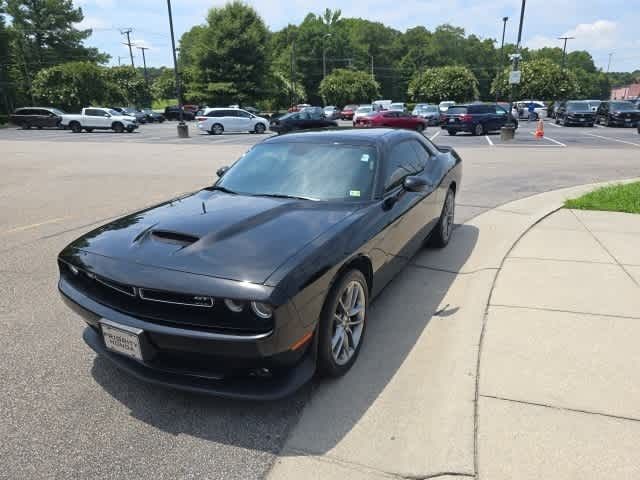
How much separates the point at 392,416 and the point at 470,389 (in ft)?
1.81

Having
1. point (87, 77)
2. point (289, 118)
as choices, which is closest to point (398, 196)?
point (289, 118)

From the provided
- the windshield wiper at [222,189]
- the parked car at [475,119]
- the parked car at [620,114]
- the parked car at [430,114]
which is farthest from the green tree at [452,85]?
the windshield wiper at [222,189]

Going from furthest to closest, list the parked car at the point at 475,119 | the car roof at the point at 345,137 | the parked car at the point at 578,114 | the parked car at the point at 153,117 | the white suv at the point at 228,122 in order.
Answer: the parked car at the point at 153,117 → the parked car at the point at 578,114 → the white suv at the point at 228,122 → the parked car at the point at 475,119 → the car roof at the point at 345,137

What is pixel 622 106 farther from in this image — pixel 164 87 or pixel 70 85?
pixel 164 87

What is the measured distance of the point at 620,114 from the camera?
99.7 feet

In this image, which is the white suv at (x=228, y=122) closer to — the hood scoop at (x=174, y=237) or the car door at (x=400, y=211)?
the car door at (x=400, y=211)

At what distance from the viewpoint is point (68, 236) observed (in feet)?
21.0

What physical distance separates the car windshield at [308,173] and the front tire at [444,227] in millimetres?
1845

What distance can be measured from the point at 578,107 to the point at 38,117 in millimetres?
39147

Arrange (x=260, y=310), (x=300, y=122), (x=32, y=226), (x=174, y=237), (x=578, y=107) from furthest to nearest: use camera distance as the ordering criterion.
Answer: (x=578, y=107)
(x=300, y=122)
(x=32, y=226)
(x=174, y=237)
(x=260, y=310)

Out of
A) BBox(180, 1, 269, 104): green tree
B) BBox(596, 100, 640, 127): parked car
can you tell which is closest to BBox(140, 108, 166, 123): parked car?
BBox(180, 1, 269, 104): green tree

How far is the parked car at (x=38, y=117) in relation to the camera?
121 feet

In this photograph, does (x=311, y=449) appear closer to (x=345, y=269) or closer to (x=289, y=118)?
(x=345, y=269)

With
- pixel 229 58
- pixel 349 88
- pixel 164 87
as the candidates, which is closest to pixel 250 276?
pixel 229 58
